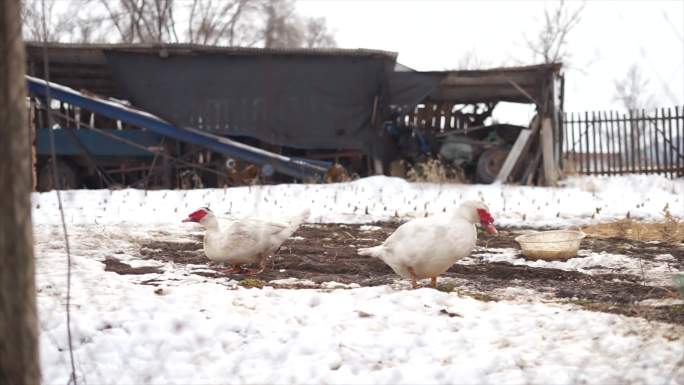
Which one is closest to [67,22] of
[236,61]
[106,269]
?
[236,61]

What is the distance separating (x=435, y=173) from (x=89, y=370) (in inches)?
440

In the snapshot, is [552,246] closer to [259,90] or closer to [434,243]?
[434,243]

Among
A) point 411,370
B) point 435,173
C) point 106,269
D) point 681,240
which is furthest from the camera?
point 435,173

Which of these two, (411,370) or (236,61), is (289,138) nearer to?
(236,61)

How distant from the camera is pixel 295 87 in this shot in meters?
15.0

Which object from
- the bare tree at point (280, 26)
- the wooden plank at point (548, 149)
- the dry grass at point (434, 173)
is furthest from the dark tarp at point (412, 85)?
the bare tree at point (280, 26)

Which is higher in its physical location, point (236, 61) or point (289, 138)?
point (236, 61)

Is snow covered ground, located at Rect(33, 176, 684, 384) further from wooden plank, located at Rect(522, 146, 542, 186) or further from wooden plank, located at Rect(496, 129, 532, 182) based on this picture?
wooden plank, located at Rect(522, 146, 542, 186)

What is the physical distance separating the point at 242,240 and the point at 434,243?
171cm

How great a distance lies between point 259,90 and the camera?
14.9 m

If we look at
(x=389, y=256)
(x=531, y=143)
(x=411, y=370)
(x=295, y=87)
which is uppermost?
(x=295, y=87)

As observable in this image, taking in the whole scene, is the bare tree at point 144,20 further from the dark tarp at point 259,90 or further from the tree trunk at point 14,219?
the tree trunk at point 14,219

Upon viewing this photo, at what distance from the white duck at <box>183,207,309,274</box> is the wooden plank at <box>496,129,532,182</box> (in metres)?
9.75

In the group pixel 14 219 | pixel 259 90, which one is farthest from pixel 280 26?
pixel 14 219
